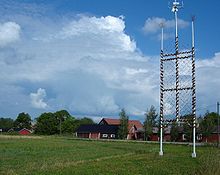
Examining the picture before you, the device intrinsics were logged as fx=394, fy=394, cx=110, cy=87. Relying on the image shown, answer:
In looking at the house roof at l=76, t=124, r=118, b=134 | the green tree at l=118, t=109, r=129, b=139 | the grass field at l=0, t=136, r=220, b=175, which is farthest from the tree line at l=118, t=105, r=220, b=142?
the grass field at l=0, t=136, r=220, b=175

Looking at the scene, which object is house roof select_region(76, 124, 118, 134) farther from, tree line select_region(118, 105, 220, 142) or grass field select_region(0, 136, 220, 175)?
grass field select_region(0, 136, 220, 175)

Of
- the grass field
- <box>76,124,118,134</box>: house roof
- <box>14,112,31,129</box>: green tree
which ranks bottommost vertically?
the grass field

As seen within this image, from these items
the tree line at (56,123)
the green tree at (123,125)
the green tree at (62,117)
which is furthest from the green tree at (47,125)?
the green tree at (123,125)

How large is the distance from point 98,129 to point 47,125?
24020mm

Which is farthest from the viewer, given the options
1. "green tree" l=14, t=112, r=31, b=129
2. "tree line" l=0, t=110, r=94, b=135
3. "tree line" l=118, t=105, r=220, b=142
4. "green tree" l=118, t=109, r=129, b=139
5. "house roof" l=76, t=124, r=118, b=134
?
"green tree" l=14, t=112, r=31, b=129

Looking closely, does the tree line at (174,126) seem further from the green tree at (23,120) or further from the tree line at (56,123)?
the green tree at (23,120)

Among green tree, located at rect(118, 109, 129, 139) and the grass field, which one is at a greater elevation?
green tree, located at rect(118, 109, 129, 139)

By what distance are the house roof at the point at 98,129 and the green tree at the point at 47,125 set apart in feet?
44.1

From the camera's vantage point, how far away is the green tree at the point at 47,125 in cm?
13565

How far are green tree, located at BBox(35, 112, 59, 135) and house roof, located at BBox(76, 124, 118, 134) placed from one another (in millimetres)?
13454

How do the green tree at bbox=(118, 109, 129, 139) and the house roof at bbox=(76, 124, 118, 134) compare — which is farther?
the house roof at bbox=(76, 124, 118, 134)

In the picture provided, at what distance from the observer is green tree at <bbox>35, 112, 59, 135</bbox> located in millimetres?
135650

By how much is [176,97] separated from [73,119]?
363 ft

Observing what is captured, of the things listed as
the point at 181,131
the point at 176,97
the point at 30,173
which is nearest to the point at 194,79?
the point at 176,97
